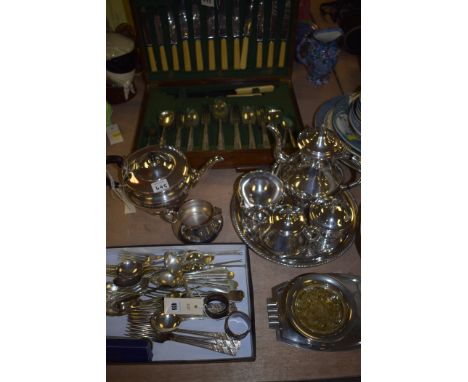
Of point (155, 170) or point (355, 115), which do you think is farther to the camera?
point (355, 115)

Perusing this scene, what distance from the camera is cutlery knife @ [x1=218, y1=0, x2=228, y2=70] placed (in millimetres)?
945

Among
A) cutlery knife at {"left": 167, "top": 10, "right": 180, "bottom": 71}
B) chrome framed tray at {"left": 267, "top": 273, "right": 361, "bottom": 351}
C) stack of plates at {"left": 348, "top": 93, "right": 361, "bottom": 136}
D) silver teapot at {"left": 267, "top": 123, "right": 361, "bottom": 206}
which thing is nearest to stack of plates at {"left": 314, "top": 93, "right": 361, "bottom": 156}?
stack of plates at {"left": 348, "top": 93, "right": 361, "bottom": 136}

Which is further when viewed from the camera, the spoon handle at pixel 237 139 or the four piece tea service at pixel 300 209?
the spoon handle at pixel 237 139

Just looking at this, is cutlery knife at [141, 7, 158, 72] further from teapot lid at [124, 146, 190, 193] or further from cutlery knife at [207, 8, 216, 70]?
teapot lid at [124, 146, 190, 193]

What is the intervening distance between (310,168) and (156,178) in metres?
0.33

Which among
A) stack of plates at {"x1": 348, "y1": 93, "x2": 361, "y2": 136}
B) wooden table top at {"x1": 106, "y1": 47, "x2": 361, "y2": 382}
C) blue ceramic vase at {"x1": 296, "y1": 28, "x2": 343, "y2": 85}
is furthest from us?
blue ceramic vase at {"x1": 296, "y1": 28, "x2": 343, "y2": 85}

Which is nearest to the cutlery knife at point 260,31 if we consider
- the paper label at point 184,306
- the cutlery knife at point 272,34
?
the cutlery knife at point 272,34

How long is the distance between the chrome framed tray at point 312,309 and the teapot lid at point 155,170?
0.99 ft

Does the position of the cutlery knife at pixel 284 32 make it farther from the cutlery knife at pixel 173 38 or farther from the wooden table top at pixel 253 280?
the cutlery knife at pixel 173 38

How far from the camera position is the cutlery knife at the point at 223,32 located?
94 centimetres

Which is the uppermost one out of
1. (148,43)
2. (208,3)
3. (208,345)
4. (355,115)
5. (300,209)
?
(208,3)

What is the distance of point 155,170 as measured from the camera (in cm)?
70

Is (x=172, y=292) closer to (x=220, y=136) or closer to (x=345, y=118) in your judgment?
(x=220, y=136)

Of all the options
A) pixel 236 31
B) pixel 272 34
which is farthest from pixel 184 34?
pixel 272 34
